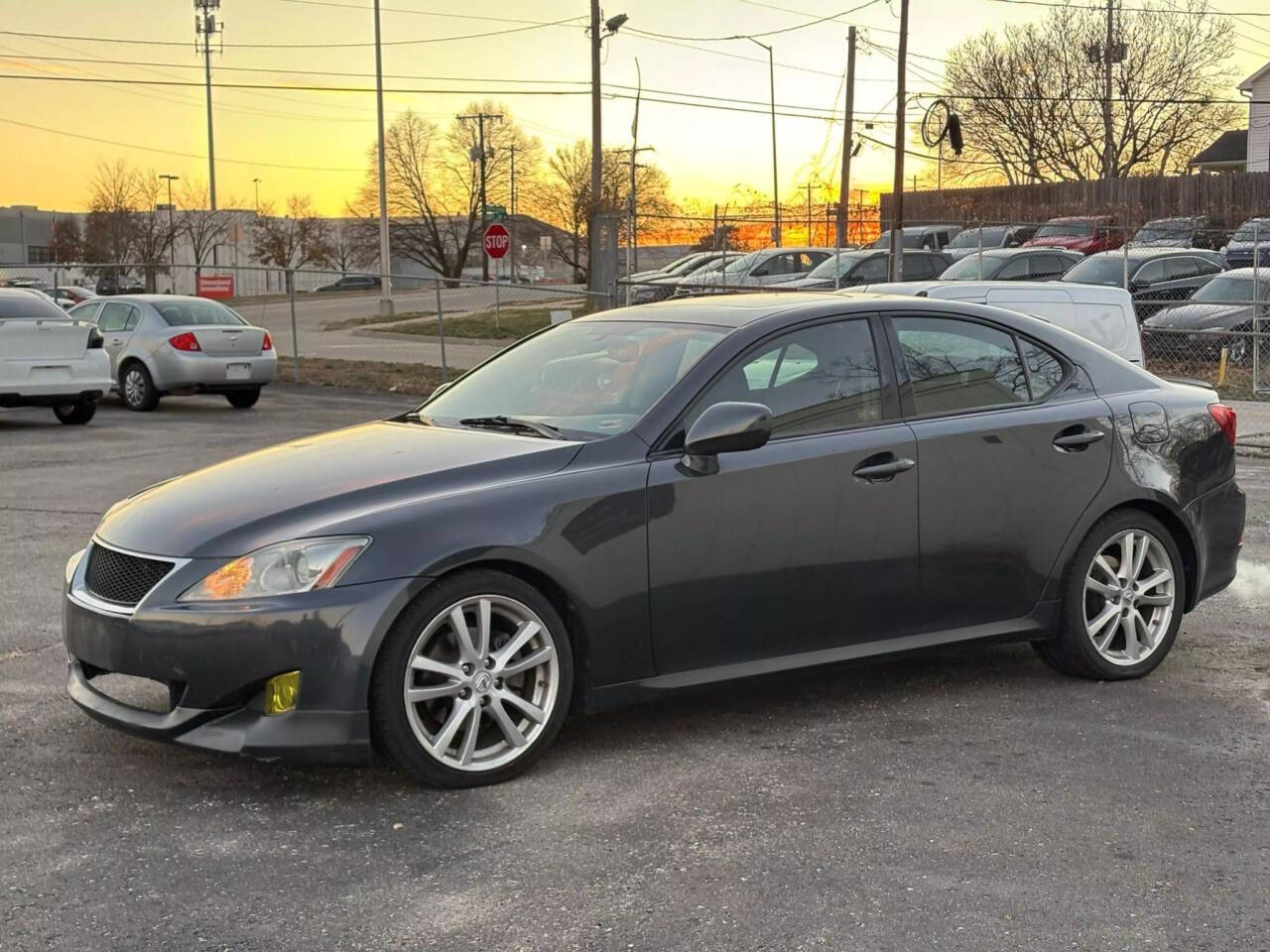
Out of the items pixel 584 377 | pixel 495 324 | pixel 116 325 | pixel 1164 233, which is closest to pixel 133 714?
pixel 584 377

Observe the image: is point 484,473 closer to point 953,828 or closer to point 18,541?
point 953,828

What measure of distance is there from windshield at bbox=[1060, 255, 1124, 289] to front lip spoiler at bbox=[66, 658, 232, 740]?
2294cm

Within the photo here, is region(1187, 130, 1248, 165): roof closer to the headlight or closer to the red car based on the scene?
the red car

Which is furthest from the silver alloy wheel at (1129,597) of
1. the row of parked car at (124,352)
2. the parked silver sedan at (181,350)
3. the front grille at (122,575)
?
the parked silver sedan at (181,350)

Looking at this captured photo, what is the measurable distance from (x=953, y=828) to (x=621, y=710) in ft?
5.15

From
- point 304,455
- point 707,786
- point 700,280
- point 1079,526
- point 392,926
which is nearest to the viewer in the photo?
point 392,926

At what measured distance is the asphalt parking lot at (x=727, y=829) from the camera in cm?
380

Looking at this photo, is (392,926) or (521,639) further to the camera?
(521,639)

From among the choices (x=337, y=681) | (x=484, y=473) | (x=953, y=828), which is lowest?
(x=953, y=828)

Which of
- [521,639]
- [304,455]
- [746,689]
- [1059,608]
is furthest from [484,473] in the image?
[1059,608]

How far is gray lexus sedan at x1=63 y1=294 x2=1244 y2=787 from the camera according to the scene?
4.63 metres

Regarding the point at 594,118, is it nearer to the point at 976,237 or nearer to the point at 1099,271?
the point at 976,237

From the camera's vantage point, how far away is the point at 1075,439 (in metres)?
5.97

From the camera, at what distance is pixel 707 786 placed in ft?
15.9
